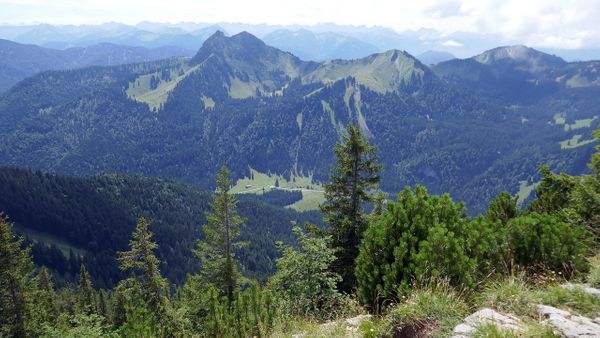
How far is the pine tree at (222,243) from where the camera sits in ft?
110

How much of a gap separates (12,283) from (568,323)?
132 ft

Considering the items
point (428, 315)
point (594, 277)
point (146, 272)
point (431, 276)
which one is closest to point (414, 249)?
point (431, 276)

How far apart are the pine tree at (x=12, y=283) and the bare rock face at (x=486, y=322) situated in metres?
36.2

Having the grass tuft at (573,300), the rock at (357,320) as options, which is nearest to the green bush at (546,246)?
the grass tuft at (573,300)

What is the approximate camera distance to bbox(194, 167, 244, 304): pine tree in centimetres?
3347

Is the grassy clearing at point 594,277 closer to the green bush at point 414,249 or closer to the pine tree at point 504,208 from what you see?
the green bush at point 414,249

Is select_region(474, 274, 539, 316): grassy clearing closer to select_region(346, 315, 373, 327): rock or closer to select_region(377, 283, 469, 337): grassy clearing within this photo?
select_region(377, 283, 469, 337): grassy clearing

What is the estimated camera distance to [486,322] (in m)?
7.66

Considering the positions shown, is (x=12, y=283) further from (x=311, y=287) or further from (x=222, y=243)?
(x=311, y=287)

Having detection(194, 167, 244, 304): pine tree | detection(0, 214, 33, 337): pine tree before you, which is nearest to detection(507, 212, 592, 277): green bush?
detection(194, 167, 244, 304): pine tree

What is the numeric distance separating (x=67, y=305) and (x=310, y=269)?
312 feet

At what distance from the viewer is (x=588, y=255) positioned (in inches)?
495

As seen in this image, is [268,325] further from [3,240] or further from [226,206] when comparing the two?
[3,240]

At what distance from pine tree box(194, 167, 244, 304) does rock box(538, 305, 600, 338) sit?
89.7 feet
